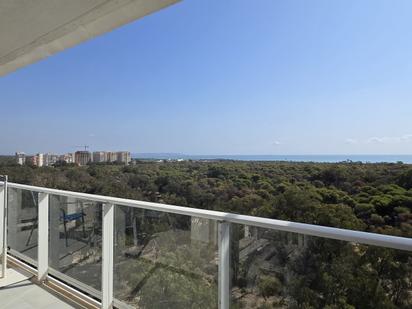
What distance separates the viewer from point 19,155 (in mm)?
10141

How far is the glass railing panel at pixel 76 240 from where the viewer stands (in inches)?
110

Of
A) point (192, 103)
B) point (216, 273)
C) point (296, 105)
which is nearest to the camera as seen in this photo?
point (216, 273)

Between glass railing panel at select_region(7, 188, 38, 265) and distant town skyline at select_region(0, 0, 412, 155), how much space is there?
514 cm

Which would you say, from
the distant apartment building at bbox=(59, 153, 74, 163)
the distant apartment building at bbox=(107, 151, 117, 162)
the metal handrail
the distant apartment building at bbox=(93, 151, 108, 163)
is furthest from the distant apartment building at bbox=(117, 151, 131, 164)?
the metal handrail

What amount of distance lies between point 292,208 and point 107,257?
9445mm

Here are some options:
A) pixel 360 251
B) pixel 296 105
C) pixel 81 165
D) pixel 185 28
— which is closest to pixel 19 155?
pixel 81 165

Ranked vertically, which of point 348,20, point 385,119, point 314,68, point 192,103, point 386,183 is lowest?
point 386,183

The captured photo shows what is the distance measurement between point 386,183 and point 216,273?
17.1 m

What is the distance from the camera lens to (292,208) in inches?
442

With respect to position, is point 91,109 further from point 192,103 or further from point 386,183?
point 386,183

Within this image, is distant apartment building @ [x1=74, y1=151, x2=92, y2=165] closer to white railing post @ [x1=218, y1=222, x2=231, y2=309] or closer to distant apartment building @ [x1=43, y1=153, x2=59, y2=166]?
distant apartment building @ [x1=43, y1=153, x2=59, y2=166]

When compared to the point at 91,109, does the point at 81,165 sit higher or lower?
lower

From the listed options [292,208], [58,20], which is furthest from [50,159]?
[58,20]

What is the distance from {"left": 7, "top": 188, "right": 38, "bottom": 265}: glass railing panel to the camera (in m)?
3.47
